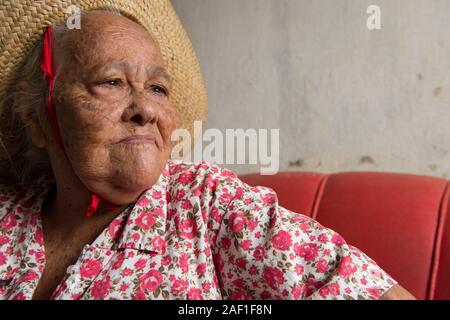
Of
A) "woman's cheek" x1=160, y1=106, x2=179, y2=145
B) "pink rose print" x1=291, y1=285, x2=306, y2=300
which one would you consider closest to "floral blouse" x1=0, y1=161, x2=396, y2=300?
"pink rose print" x1=291, y1=285, x2=306, y2=300

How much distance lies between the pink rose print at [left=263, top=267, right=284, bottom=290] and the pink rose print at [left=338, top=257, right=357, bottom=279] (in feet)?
0.36

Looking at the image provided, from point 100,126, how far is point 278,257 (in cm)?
47

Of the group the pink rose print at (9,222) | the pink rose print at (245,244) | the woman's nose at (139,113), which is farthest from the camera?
the pink rose print at (9,222)

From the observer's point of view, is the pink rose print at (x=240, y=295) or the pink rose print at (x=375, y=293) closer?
the pink rose print at (x=375, y=293)

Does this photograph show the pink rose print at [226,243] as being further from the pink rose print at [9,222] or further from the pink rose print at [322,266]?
the pink rose print at [9,222]

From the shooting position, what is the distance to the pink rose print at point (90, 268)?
922 mm

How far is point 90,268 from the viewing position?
3.05 feet

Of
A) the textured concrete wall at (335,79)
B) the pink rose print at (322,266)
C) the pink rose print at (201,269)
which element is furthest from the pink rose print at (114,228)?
the textured concrete wall at (335,79)

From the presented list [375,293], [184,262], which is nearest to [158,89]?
[184,262]

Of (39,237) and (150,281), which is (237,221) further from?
(39,237)

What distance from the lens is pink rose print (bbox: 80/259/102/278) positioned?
0.92 m

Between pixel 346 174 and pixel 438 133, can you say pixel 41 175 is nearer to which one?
pixel 346 174

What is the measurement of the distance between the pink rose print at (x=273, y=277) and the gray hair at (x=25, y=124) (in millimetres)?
665

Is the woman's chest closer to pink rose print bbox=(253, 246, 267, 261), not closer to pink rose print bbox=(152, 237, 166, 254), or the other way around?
pink rose print bbox=(152, 237, 166, 254)
